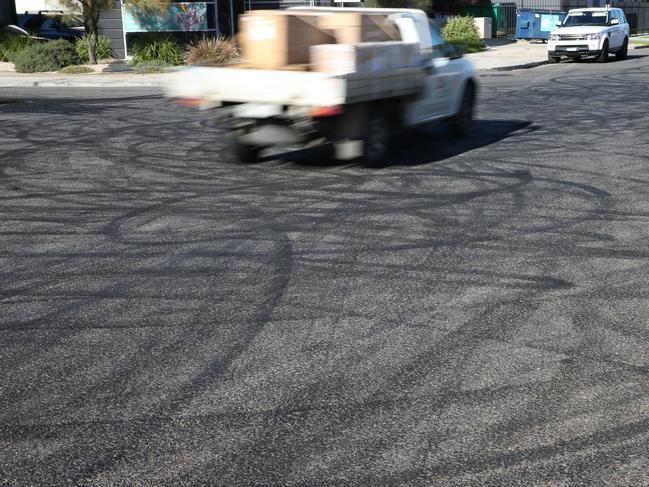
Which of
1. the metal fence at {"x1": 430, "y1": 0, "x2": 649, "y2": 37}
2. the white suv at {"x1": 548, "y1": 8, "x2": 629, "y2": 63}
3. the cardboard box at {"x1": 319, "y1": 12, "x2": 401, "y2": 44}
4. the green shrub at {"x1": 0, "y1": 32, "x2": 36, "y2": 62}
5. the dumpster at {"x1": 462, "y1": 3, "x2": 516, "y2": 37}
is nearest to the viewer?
the cardboard box at {"x1": 319, "y1": 12, "x2": 401, "y2": 44}

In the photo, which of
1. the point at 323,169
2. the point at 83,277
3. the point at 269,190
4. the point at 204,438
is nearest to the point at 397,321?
the point at 204,438

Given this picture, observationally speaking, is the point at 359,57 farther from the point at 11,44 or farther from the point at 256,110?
the point at 11,44

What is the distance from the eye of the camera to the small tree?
108 feet

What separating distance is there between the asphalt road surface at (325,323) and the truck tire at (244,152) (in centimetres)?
19

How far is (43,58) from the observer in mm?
33469

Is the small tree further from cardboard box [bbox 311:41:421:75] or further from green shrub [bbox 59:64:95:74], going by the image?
cardboard box [bbox 311:41:421:75]

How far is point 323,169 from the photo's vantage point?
1281 cm

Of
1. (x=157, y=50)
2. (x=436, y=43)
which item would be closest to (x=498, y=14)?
(x=157, y=50)

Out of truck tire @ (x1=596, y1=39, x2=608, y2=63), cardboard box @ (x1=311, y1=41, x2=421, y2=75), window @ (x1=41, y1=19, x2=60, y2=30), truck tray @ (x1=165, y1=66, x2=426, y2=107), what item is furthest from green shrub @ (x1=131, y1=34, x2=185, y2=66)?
cardboard box @ (x1=311, y1=41, x2=421, y2=75)

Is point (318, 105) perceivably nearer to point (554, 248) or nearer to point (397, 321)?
point (554, 248)

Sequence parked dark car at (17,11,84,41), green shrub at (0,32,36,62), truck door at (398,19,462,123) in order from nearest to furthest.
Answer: truck door at (398,19,462,123), green shrub at (0,32,36,62), parked dark car at (17,11,84,41)

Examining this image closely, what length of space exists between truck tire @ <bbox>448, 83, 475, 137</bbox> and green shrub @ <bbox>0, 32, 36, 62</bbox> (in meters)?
23.7

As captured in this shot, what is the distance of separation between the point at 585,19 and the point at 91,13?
58.8 feet

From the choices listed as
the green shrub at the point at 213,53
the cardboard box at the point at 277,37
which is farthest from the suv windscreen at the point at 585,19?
the cardboard box at the point at 277,37
